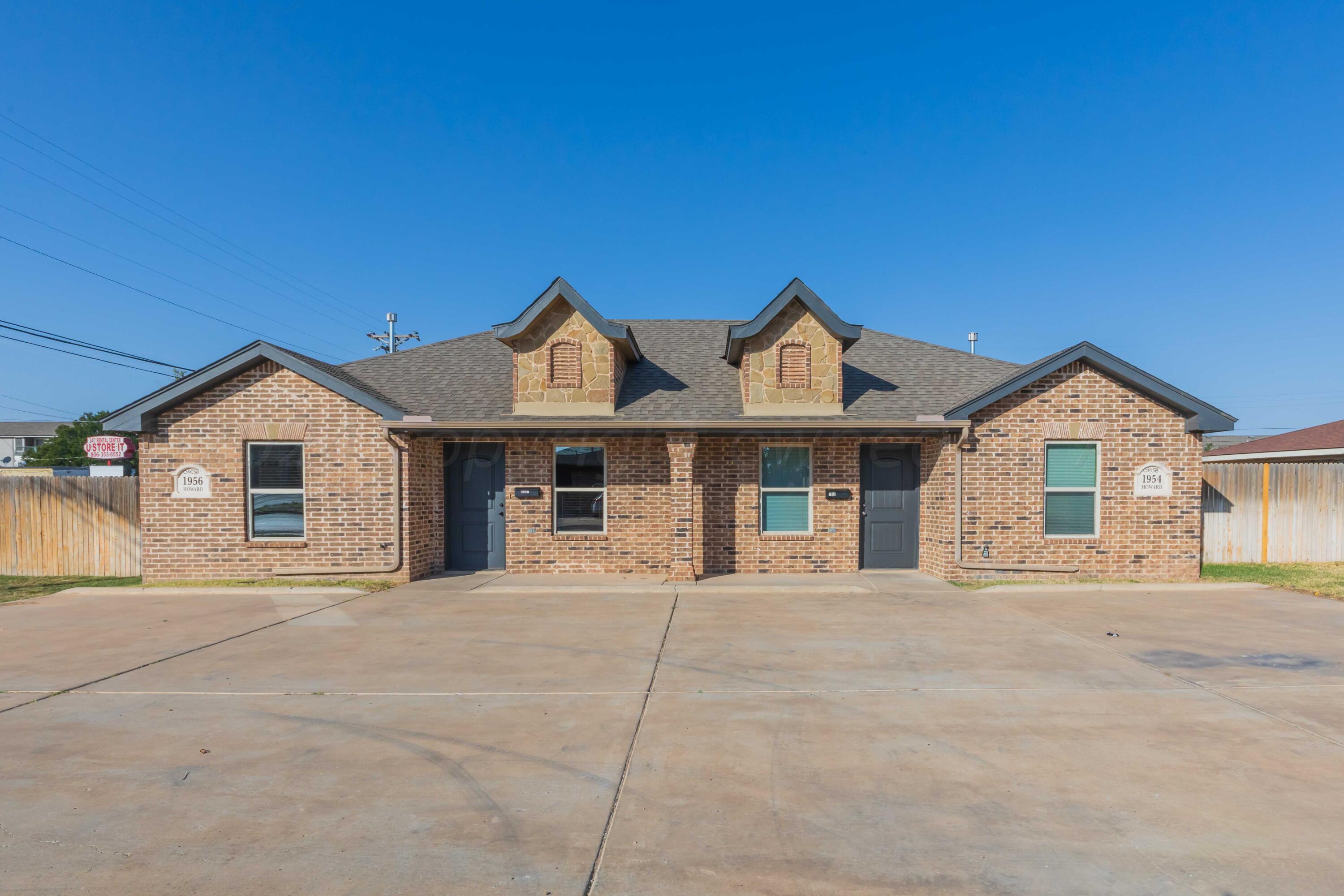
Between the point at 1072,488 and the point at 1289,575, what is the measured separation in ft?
15.0

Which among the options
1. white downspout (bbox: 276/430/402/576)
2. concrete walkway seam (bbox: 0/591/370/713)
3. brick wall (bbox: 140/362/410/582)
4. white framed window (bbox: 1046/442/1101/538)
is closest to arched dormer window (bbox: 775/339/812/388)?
white framed window (bbox: 1046/442/1101/538)

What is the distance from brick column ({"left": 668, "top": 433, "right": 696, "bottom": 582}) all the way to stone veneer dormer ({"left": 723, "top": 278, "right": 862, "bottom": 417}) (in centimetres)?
149

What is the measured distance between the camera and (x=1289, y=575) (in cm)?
1227

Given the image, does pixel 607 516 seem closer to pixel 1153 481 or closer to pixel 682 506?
pixel 682 506

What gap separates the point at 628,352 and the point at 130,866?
11.1m

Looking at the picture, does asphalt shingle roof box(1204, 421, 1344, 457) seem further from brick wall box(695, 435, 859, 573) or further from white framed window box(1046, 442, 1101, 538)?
brick wall box(695, 435, 859, 573)

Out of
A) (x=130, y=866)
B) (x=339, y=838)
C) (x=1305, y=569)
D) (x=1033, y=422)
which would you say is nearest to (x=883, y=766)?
(x=339, y=838)

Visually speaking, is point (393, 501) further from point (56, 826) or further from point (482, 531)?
point (56, 826)

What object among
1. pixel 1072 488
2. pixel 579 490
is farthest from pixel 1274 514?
pixel 579 490

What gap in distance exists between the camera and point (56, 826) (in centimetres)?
382

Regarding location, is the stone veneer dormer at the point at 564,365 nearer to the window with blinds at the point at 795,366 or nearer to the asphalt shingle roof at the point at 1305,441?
the window with blinds at the point at 795,366

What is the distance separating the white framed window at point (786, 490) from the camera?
12.6 meters

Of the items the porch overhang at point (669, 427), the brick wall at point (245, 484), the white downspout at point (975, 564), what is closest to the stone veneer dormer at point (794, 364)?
the porch overhang at point (669, 427)

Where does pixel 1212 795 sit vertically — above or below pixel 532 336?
below
